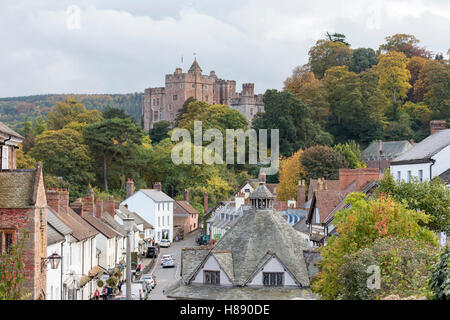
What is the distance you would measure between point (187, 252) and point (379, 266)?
27.3 meters

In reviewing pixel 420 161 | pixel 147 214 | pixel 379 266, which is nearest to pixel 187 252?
pixel 420 161

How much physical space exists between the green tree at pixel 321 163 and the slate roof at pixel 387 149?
28.7 metres

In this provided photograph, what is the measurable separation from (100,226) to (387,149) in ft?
236

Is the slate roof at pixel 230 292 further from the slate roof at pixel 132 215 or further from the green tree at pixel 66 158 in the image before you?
the green tree at pixel 66 158

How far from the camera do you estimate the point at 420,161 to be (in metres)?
42.6

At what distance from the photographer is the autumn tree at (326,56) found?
520 feet

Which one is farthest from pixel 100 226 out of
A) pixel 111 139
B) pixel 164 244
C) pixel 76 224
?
pixel 111 139

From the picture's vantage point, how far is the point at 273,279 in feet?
158

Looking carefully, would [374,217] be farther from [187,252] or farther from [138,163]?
[138,163]

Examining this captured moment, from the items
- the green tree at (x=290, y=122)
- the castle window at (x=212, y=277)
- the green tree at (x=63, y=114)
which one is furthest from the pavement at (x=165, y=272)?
the green tree at (x=63, y=114)

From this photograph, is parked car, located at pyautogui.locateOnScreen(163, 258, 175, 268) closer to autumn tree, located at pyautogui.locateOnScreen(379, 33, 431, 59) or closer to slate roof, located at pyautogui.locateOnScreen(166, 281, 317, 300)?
slate roof, located at pyautogui.locateOnScreen(166, 281, 317, 300)

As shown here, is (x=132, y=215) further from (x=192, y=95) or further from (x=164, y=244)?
(x=192, y=95)

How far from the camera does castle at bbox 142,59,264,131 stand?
548 feet
